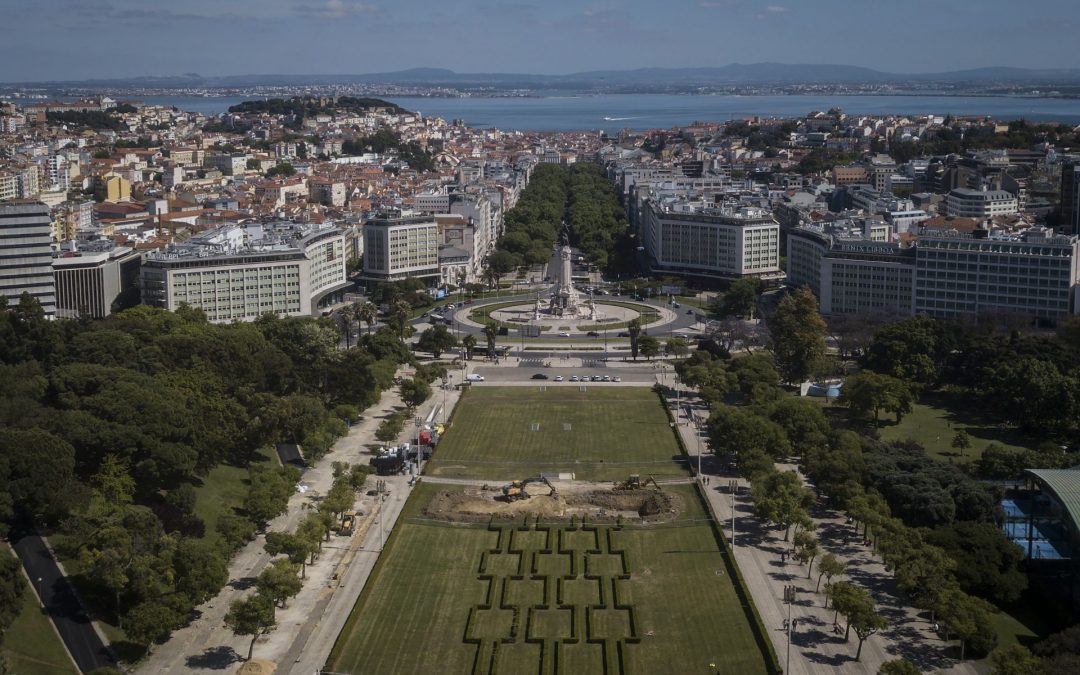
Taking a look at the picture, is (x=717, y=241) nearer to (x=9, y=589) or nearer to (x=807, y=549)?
(x=807, y=549)

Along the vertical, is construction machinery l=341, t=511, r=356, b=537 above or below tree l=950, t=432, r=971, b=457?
below

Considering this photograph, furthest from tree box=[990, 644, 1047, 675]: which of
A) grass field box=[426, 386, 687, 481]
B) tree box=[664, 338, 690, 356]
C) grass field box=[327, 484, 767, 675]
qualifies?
tree box=[664, 338, 690, 356]

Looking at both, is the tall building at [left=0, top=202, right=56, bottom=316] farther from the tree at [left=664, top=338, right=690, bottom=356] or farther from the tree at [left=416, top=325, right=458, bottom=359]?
the tree at [left=664, top=338, right=690, bottom=356]

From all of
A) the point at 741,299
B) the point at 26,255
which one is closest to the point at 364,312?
the point at 26,255

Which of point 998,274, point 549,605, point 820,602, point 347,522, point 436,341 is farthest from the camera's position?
point 998,274

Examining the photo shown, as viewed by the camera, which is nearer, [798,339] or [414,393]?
[414,393]

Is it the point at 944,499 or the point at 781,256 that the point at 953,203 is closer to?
the point at 781,256

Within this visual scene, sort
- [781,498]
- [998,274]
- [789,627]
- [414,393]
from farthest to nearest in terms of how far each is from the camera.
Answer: [998,274] < [414,393] < [781,498] < [789,627]
